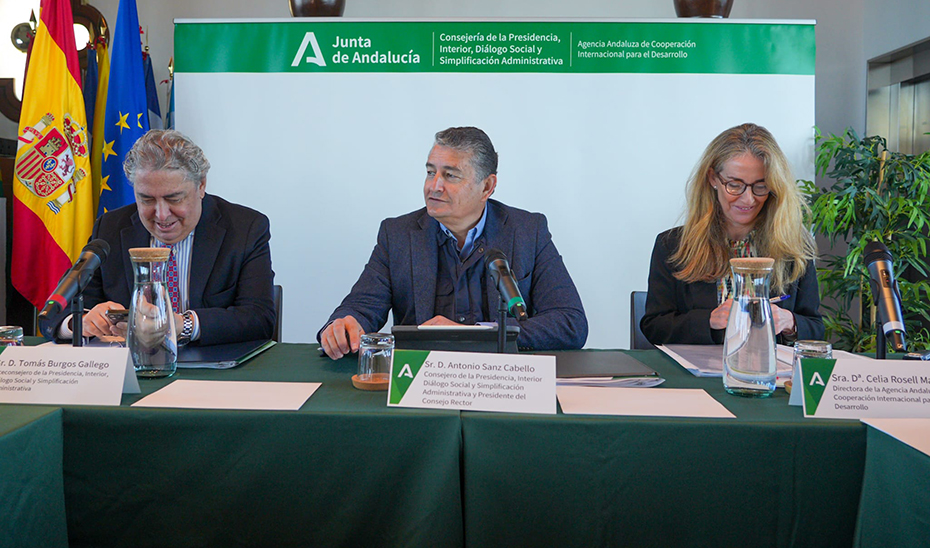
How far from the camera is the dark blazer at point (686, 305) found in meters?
1.81

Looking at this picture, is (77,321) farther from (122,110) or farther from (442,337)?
(122,110)

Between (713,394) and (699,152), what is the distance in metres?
2.46

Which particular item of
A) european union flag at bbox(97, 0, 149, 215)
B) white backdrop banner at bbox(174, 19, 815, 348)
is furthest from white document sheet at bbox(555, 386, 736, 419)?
european union flag at bbox(97, 0, 149, 215)

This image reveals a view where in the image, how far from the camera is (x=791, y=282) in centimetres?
196

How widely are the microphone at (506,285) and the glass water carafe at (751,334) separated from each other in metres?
0.38

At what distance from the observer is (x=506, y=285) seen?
1.22m

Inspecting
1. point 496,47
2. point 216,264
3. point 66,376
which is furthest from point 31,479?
point 496,47

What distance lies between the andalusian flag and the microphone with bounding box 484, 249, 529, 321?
286 cm

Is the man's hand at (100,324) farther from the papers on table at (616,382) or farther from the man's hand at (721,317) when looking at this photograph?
the man's hand at (721,317)

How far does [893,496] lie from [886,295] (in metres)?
0.44

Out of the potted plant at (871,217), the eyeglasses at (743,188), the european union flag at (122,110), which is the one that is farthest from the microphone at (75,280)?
the potted plant at (871,217)

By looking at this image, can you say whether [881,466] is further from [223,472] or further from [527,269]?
[527,269]

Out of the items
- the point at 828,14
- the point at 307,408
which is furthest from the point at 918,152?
the point at 307,408

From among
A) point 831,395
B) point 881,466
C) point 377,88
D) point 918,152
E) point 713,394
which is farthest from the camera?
point 918,152
